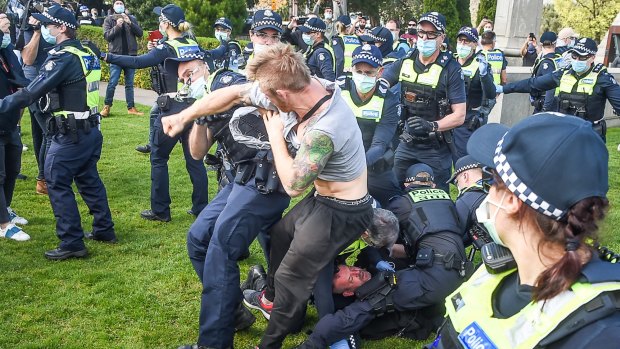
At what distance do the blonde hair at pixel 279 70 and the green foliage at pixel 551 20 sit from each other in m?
35.6

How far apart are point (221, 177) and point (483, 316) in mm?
3722

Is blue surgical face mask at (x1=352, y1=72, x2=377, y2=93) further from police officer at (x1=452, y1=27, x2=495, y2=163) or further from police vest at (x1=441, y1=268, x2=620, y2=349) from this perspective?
police vest at (x1=441, y1=268, x2=620, y2=349)

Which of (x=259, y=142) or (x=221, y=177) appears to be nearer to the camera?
(x=259, y=142)

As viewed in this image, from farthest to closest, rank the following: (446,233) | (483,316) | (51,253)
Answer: (51,253), (446,233), (483,316)

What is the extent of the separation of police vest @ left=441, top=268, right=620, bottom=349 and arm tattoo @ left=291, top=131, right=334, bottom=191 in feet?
4.76

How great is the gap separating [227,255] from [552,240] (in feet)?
8.57

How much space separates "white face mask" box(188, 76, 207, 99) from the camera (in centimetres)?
461

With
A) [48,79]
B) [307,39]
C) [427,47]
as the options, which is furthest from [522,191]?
[307,39]

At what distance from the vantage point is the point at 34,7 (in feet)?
29.5

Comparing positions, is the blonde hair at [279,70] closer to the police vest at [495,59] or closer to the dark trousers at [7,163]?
the dark trousers at [7,163]

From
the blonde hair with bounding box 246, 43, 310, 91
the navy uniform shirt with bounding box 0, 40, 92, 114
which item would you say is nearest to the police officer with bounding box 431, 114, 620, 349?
the blonde hair with bounding box 246, 43, 310, 91

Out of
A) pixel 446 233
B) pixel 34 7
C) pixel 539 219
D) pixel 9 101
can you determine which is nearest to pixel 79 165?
pixel 9 101

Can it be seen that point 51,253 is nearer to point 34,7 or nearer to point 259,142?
point 259,142

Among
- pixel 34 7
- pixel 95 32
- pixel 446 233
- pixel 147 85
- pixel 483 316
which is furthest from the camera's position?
pixel 95 32
